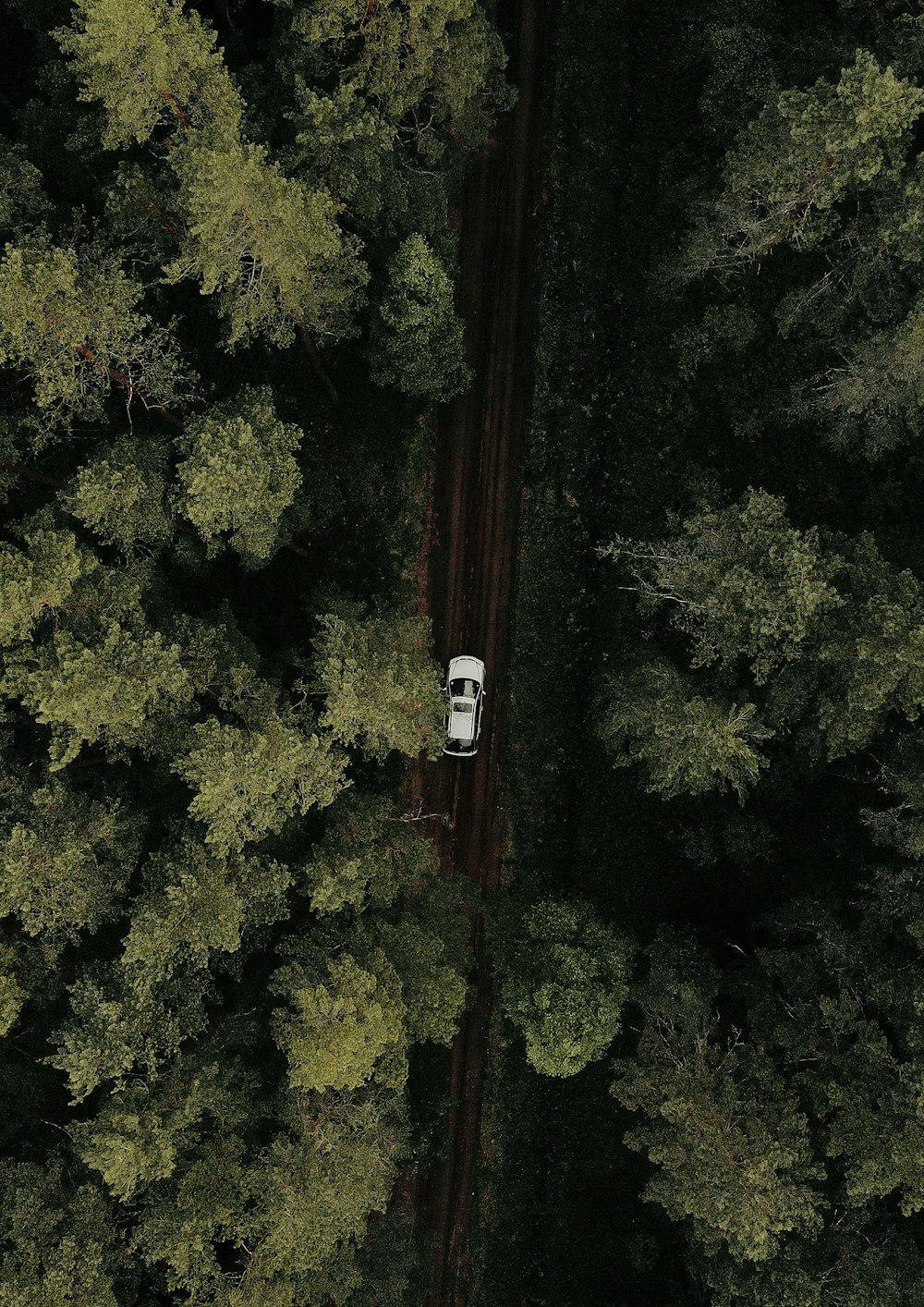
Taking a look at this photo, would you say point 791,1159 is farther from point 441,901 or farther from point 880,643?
point 880,643

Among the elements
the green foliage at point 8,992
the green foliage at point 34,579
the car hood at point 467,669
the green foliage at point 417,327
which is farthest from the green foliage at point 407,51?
the green foliage at point 8,992

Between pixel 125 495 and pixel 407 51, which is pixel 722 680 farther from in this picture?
pixel 407 51

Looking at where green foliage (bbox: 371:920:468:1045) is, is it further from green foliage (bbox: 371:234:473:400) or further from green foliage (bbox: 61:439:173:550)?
green foliage (bbox: 371:234:473:400)

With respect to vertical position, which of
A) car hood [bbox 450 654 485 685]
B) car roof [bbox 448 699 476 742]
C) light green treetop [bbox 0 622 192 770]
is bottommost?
light green treetop [bbox 0 622 192 770]

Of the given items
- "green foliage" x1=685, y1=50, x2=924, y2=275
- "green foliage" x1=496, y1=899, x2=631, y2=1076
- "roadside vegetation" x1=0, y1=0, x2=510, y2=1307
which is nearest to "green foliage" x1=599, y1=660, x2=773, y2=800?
"green foliage" x1=496, y1=899, x2=631, y2=1076

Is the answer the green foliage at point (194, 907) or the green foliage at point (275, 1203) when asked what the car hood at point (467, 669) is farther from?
the green foliage at point (275, 1203)

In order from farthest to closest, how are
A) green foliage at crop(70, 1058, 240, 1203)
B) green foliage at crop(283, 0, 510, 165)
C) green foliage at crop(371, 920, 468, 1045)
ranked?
green foliage at crop(371, 920, 468, 1045) < green foliage at crop(70, 1058, 240, 1203) < green foliage at crop(283, 0, 510, 165)

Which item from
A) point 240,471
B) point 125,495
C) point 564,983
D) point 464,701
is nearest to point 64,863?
point 125,495
